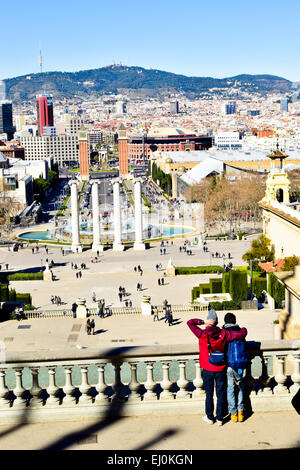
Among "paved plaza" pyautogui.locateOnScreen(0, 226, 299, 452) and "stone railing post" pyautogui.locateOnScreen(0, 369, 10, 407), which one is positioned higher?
"stone railing post" pyautogui.locateOnScreen(0, 369, 10, 407)

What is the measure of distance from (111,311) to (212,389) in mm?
27343

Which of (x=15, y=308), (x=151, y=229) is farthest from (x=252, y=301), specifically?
(x=151, y=229)

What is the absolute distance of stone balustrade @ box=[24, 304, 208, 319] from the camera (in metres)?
33.4

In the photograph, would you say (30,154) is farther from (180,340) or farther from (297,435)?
(297,435)

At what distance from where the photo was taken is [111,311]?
111 ft

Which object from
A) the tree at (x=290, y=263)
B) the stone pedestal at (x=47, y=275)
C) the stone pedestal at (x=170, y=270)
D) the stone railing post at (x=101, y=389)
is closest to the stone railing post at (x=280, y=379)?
the stone railing post at (x=101, y=389)

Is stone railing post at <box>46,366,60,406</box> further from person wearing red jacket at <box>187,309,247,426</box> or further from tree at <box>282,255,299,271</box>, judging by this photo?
tree at <box>282,255,299,271</box>

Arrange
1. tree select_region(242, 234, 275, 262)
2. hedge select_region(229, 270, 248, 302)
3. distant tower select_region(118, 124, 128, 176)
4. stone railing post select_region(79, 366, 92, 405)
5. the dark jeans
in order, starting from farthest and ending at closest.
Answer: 1. distant tower select_region(118, 124, 128, 176)
2. tree select_region(242, 234, 275, 262)
3. hedge select_region(229, 270, 248, 302)
4. stone railing post select_region(79, 366, 92, 405)
5. the dark jeans

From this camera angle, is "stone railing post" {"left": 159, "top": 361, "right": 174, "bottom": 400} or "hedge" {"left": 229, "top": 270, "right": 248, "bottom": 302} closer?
"stone railing post" {"left": 159, "top": 361, "right": 174, "bottom": 400}

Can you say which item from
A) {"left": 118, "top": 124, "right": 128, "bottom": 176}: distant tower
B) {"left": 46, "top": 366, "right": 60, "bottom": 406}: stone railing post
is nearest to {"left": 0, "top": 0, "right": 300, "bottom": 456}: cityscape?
{"left": 46, "top": 366, "right": 60, "bottom": 406}: stone railing post

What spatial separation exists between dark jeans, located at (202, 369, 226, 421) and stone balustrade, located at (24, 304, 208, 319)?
88.8 ft

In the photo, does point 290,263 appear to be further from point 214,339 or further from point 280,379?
point 214,339

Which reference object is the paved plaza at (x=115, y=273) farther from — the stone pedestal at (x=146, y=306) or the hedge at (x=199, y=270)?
the stone pedestal at (x=146, y=306)

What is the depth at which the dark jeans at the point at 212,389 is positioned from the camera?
6.60 metres
